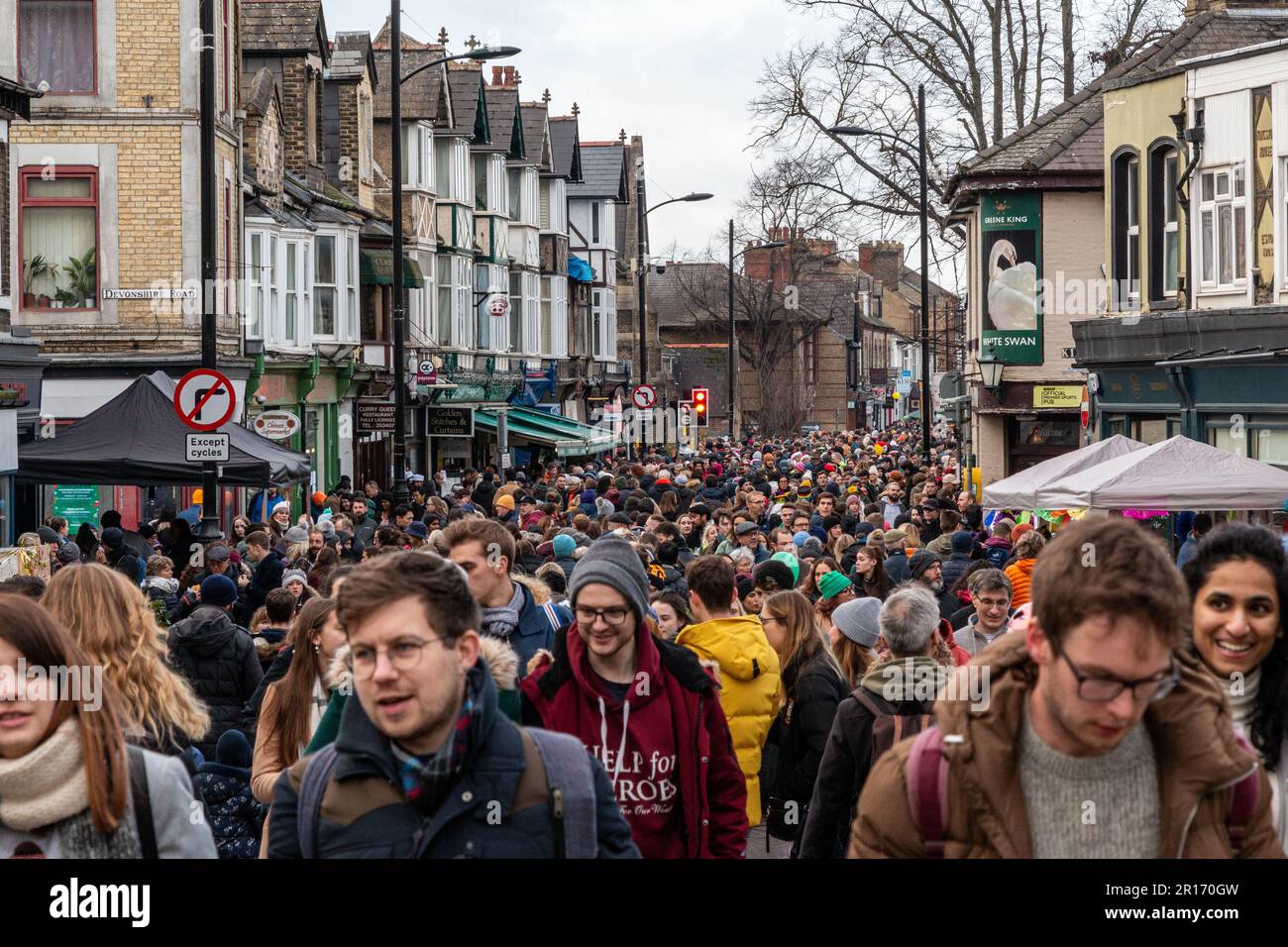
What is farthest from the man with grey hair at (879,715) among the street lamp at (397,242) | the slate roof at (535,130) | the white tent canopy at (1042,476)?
the slate roof at (535,130)

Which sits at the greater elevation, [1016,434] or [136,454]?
[1016,434]

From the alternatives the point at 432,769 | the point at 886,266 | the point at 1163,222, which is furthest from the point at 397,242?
the point at 886,266

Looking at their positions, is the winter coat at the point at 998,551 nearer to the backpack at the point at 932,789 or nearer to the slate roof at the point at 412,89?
the backpack at the point at 932,789

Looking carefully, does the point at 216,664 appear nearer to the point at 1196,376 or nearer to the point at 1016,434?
the point at 1196,376

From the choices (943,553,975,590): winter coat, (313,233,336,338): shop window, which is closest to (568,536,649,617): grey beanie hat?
(943,553,975,590): winter coat

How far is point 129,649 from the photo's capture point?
6250 millimetres

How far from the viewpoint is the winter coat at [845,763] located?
591cm

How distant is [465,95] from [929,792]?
159 ft

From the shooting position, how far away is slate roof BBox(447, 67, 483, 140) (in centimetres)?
4997

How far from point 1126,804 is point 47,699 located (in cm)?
216

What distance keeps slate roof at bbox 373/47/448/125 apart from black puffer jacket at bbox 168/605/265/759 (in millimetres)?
35595

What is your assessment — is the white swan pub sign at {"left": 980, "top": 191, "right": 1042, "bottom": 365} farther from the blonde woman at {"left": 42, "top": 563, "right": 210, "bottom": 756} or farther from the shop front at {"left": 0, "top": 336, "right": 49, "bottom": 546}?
the blonde woman at {"left": 42, "top": 563, "right": 210, "bottom": 756}

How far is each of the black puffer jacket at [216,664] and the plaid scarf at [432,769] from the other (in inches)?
217

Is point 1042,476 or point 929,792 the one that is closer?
point 929,792
